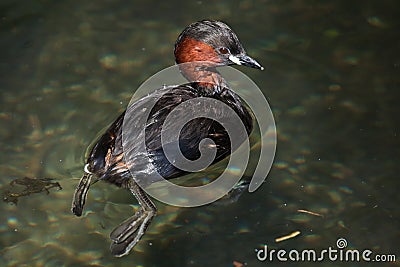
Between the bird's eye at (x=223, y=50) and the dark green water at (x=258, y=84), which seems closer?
the dark green water at (x=258, y=84)

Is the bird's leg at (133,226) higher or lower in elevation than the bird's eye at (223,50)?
lower

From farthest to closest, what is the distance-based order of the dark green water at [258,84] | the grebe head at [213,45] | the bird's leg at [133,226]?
the grebe head at [213,45], the dark green water at [258,84], the bird's leg at [133,226]

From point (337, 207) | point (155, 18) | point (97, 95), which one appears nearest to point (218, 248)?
point (337, 207)

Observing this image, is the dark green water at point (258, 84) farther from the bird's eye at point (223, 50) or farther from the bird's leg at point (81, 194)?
the bird's eye at point (223, 50)

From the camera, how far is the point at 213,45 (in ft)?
15.2

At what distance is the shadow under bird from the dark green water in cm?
16

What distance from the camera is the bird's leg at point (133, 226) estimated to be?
4.09 m

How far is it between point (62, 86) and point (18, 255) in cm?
149

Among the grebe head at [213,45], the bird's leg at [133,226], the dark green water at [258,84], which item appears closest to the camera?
the bird's leg at [133,226]

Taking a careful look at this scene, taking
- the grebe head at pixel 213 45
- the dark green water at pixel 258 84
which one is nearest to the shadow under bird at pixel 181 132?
the grebe head at pixel 213 45

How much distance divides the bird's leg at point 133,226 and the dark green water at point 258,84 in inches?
4.0

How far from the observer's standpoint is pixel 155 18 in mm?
5691

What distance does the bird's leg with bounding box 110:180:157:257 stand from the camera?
4.09 meters

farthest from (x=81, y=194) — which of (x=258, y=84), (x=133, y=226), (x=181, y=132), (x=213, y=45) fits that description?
(x=258, y=84)
